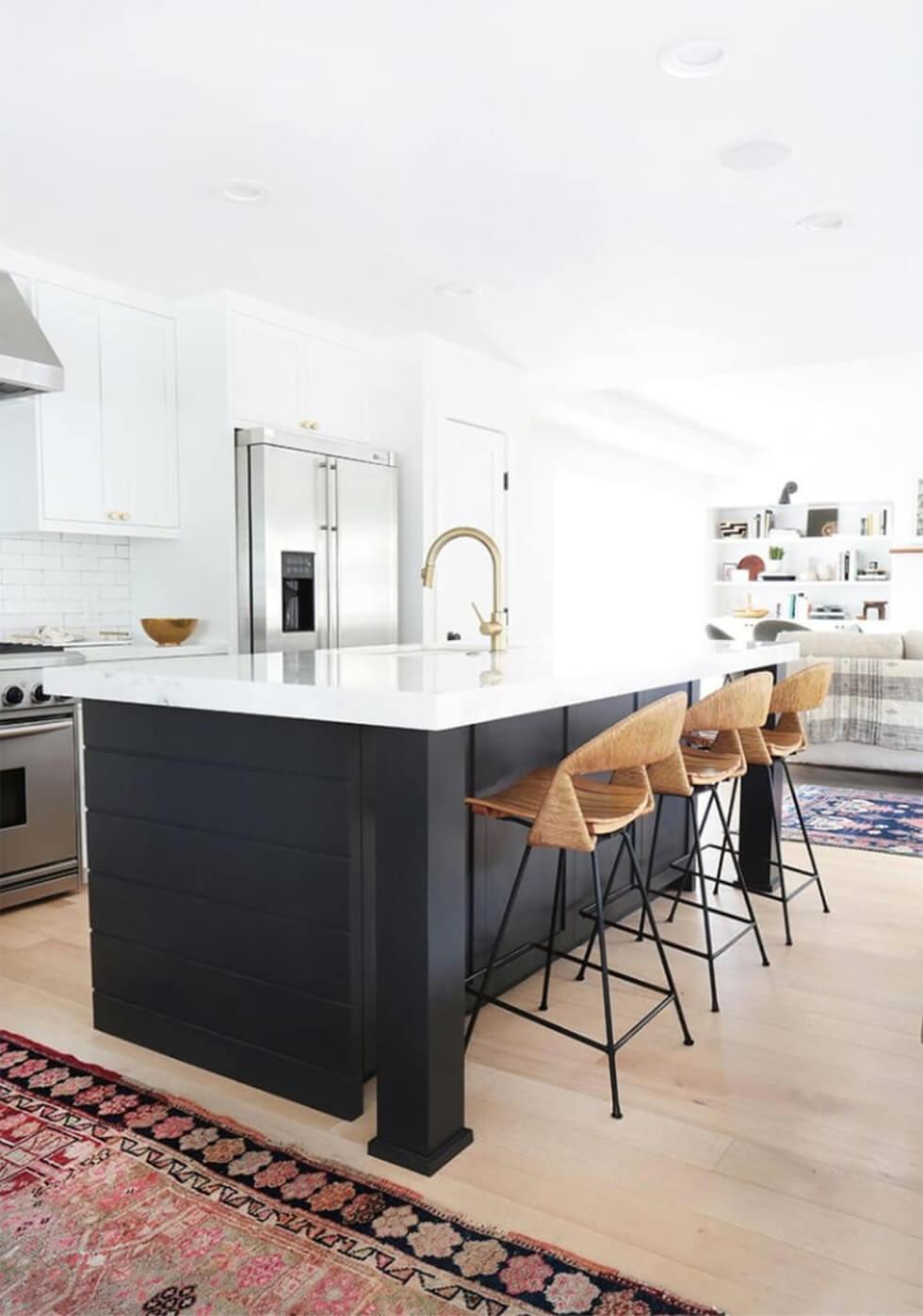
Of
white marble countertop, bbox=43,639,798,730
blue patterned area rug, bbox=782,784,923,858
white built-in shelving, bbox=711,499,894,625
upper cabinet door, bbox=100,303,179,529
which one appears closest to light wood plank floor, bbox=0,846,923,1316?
white marble countertop, bbox=43,639,798,730

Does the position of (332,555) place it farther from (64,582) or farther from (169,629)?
(64,582)

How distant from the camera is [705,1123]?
2.20m

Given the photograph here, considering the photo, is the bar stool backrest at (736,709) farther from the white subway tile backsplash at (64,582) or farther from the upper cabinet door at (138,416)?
the white subway tile backsplash at (64,582)

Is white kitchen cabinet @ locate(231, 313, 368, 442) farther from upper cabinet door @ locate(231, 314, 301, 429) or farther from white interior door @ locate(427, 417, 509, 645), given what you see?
white interior door @ locate(427, 417, 509, 645)

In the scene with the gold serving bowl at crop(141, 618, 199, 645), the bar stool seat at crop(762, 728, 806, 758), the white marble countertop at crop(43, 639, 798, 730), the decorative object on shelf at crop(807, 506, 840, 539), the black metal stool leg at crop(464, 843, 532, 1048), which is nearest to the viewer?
the white marble countertop at crop(43, 639, 798, 730)

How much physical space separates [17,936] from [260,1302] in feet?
7.18

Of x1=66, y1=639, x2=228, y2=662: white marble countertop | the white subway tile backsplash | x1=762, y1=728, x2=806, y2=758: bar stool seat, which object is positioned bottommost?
x1=762, y1=728, x2=806, y2=758: bar stool seat

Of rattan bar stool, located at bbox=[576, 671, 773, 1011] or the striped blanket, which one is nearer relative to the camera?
rattan bar stool, located at bbox=[576, 671, 773, 1011]

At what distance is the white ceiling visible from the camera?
2.51 m

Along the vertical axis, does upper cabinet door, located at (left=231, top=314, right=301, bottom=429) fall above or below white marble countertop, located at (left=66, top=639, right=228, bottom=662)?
above

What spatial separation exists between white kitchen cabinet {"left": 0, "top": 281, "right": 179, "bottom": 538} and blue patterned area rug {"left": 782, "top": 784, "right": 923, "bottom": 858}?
3.42 m

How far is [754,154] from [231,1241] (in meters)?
3.23

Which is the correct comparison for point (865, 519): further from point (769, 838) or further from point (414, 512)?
point (769, 838)

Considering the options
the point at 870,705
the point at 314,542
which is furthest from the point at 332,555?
the point at 870,705
